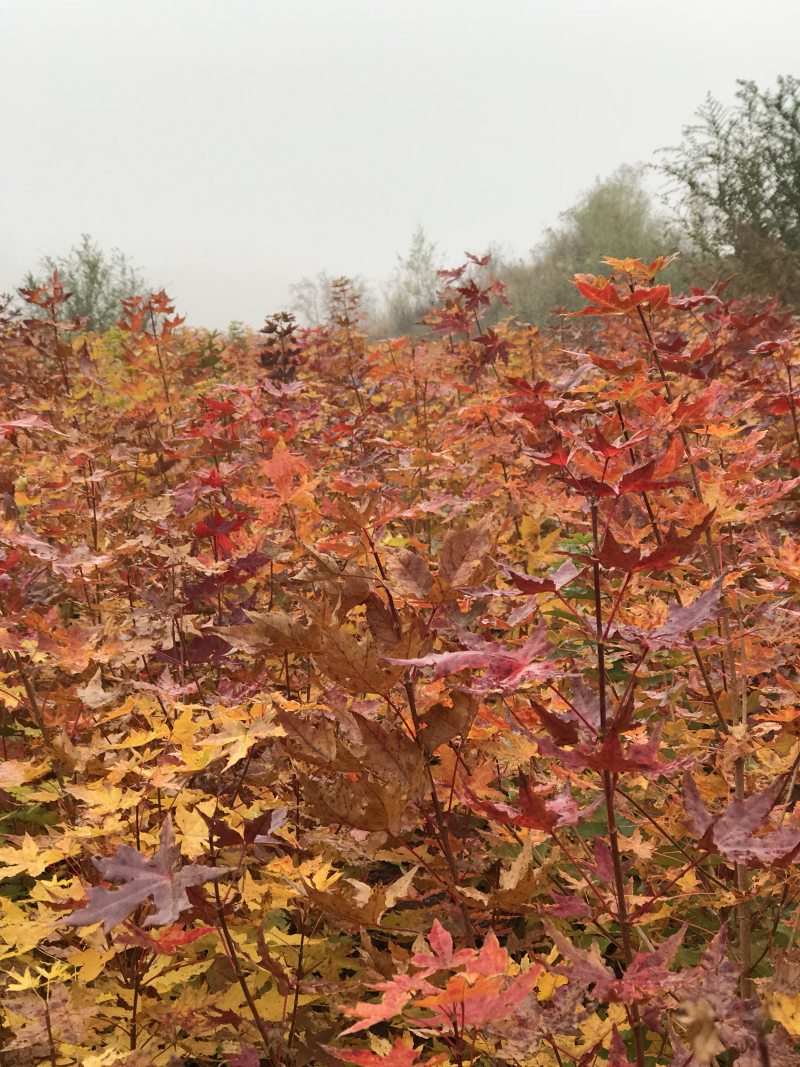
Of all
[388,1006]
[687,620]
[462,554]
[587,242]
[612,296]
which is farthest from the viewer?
[587,242]

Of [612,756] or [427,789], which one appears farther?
[427,789]

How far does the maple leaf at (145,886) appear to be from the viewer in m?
0.85

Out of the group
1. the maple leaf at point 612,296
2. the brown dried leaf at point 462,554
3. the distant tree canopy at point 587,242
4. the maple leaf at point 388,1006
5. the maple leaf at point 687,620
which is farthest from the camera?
the distant tree canopy at point 587,242

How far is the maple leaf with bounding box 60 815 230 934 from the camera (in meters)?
0.85

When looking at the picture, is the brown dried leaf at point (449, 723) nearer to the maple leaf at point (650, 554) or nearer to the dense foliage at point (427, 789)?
the dense foliage at point (427, 789)

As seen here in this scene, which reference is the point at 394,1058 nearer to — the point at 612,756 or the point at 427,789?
the point at 427,789

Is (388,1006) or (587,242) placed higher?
(587,242)

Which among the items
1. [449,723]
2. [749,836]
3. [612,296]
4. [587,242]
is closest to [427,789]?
[449,723]

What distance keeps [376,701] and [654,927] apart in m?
0.77

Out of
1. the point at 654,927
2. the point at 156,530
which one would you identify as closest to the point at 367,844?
the point at 654,927

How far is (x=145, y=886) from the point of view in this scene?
914 mm

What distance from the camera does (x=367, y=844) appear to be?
1.14 metres

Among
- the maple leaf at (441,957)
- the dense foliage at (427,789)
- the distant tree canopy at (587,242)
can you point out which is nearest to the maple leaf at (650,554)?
the dense foliage at (427,789)

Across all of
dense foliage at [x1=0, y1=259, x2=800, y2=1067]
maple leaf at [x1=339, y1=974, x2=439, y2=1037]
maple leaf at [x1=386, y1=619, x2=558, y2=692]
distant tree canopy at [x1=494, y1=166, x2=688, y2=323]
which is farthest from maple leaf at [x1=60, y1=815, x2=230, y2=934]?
distant tree canopy at [x1=494, y1=166, x2=688, y2=323]
